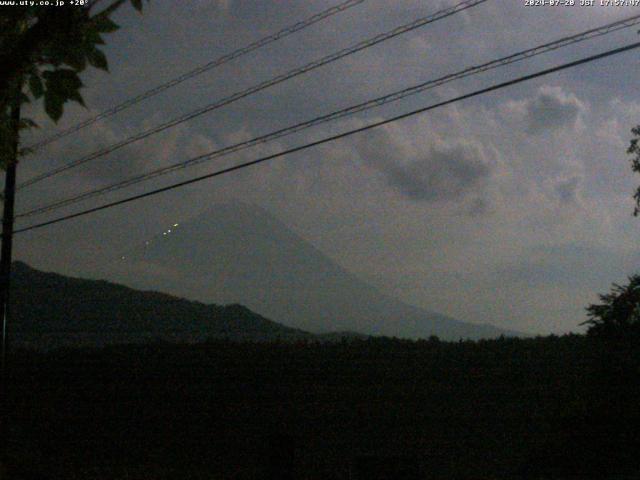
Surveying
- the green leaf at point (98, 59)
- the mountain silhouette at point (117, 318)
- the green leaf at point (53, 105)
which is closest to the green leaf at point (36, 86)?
the green leaf at point (53, 105)

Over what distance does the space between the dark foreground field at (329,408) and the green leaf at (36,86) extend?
1093cm

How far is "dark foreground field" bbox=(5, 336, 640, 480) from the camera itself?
1349 centimetres

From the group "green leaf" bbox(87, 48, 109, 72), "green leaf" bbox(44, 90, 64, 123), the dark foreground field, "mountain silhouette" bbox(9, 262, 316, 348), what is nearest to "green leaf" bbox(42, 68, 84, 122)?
"green leaf" bbox(44, 90, 64, 123)

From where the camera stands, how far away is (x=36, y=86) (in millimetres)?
3572

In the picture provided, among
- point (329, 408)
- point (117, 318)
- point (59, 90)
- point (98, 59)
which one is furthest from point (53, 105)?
point (117, 318)

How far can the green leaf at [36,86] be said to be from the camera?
11.7 feet

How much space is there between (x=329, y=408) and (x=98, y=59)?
2001cm

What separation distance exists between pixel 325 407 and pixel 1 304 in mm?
11259

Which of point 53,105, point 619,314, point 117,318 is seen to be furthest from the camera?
point 117,318

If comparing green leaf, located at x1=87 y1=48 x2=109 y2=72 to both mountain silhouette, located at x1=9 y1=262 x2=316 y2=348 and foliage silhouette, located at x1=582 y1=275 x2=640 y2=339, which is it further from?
mountain silhouette, located at x1=9 y1=262 x2=316 y2=348

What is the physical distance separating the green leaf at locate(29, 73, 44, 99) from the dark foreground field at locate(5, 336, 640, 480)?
1093 cm

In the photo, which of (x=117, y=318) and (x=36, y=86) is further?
(x=117, y=318)

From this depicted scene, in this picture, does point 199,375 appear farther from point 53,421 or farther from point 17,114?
point 17,114

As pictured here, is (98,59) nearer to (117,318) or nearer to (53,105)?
(53,105)
